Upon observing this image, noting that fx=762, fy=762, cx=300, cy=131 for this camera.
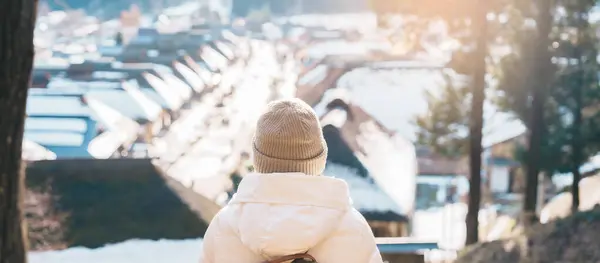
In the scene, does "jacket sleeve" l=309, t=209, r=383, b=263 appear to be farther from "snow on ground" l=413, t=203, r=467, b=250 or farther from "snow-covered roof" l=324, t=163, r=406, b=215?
"snow on ground" l=413, t=203, r=467, b=250

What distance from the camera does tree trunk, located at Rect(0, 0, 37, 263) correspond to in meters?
1.21

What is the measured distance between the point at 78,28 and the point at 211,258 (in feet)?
51.0

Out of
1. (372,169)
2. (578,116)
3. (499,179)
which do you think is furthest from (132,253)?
(499,179)

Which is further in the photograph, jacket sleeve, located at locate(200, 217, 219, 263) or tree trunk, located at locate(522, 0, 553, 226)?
tree trunk, located at locate(522, 0, 553, 226)

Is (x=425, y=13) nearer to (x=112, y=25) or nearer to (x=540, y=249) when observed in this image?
(x=540, y=249)

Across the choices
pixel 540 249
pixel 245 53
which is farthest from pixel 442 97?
pixel 245 53

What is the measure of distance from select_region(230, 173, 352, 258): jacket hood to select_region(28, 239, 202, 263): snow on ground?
6.74 ft

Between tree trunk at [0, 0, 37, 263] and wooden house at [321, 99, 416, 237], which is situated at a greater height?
tree trunk at [0, 0, 37, 263]

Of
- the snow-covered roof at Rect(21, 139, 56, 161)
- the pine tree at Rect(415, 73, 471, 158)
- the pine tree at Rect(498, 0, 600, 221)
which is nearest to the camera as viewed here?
the snow-covered roof at Rect(21, 139, 56, 161)

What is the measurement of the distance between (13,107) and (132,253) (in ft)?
6.91

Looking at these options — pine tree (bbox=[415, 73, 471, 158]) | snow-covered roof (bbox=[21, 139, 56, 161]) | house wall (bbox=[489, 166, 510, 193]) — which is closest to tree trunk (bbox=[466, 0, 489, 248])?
pine tree (bbox=[415, 73, 471, 158])

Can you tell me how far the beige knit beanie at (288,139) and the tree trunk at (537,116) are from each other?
589 centimetres

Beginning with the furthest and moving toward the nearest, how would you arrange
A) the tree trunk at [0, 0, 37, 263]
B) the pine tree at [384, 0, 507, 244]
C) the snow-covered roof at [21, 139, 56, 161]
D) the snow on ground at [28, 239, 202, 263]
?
the pine tree at [384, 0, 507, 244] → the snow-covered roof at [21, 139, 56, 161] → the snow on ground at [28, 239, 202, 263] → the tree trunk at [0, 0, 37, 263]

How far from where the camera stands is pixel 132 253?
325 centimetres
